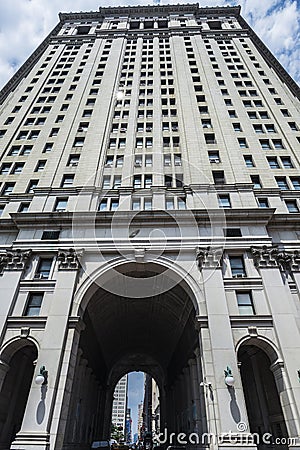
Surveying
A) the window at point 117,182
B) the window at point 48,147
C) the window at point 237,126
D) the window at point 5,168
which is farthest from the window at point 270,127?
the window at point 5,168

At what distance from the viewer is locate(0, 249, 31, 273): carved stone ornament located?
21.2m

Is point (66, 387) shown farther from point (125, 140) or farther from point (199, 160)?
point (125, 140)

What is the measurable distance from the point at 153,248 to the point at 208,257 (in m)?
4.11

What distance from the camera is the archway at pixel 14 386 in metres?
18.8

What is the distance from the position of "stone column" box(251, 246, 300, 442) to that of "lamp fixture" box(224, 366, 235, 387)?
3.26 metres

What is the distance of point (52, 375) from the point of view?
16.5m

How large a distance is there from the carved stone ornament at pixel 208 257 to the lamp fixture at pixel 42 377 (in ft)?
38.7

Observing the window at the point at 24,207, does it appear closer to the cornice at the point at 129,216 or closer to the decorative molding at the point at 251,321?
the cornice at the point at 129,216

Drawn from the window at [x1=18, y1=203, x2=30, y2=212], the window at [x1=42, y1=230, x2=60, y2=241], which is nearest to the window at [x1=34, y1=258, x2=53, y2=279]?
the window at [x1=42, y1=230, x2=60, y2=241]

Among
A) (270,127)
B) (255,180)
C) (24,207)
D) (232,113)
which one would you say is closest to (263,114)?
(270,127)

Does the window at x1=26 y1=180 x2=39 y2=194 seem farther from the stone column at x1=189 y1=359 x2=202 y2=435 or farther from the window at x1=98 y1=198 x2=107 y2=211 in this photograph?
the stone column at x1=189 y1=359 x2=202 y2=435

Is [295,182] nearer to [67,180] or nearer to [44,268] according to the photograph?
[67,180]

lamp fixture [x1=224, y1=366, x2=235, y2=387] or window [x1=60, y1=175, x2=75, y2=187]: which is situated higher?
window [x1=60, y1=175, x2=75, y2=187]

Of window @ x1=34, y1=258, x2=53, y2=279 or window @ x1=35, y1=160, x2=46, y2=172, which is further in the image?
window @ x1=35, y1=160, x2=46, y2=172
